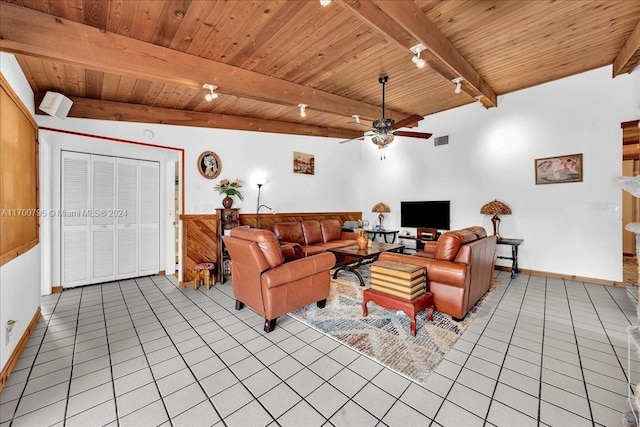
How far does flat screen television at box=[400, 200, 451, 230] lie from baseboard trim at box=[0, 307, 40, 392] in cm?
611

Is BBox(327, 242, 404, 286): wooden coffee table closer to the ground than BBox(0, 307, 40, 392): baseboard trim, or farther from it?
farther from it

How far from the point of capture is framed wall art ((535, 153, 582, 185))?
412 centimetres

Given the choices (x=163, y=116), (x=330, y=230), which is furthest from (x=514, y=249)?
(x=163, y=116)

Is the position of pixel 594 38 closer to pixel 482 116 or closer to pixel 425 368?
pixel 482 116

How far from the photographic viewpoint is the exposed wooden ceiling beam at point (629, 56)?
2861mm

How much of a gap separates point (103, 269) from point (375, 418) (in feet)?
15.2

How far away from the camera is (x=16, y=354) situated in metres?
2.06

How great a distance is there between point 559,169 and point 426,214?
2321 millimetres

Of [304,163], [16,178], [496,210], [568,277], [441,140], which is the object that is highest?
[441,140]

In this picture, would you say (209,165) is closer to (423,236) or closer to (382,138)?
(382,138)

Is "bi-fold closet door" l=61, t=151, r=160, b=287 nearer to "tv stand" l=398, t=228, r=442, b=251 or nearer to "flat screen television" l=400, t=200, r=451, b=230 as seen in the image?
"tv stand" l=398, t=228, r=442, b=251

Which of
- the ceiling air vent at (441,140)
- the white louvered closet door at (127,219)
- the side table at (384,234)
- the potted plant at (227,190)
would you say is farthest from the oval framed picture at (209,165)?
the ceiling air vent at (441,140)

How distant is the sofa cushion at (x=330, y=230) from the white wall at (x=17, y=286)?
4.07 meters

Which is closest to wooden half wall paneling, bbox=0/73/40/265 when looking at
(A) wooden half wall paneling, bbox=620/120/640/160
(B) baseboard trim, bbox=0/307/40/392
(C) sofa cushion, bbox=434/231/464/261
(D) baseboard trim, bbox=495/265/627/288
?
(B) baseboard trim, bbox=0/307/40/392
